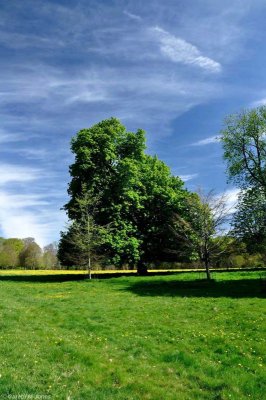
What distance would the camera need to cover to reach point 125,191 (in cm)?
5119

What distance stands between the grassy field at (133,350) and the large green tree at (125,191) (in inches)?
1023

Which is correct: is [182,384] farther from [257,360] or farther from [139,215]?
[139,215]

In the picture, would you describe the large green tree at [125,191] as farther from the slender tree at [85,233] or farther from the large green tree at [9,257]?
the large green tree at [9,257]

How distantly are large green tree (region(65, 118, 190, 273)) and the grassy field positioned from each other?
26.0 meters

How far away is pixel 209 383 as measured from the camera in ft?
34.3

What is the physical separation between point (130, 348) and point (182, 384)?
12.4ft

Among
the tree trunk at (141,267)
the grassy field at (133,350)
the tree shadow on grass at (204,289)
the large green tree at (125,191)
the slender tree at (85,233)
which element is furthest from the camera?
the tree trunk at (141,267)

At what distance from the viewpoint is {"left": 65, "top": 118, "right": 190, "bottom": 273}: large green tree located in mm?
50562

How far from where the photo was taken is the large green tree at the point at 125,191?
50562 millimetres

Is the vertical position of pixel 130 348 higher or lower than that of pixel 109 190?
lower

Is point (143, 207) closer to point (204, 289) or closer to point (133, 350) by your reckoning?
point (204, 289)

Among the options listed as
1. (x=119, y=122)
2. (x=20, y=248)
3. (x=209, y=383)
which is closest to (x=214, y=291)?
(x=209, y=383)

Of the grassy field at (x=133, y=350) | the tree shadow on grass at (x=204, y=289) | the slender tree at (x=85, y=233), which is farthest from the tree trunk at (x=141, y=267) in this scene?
the grassy field at (x=133, y=350)

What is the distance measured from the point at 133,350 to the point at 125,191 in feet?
126
